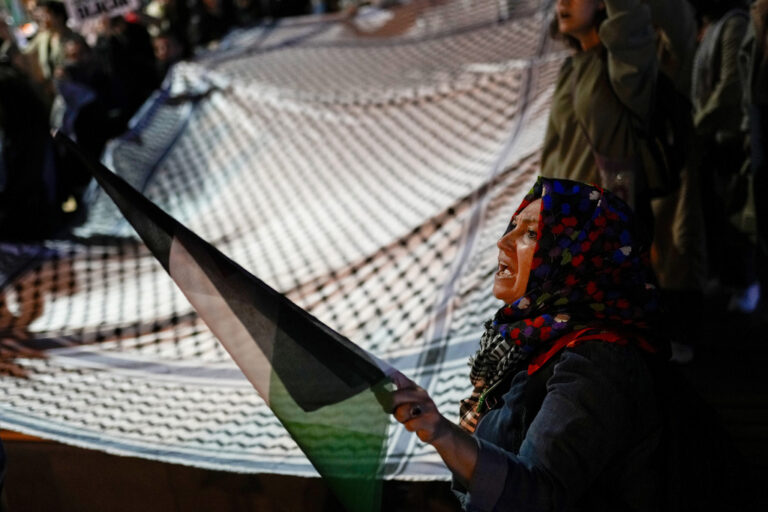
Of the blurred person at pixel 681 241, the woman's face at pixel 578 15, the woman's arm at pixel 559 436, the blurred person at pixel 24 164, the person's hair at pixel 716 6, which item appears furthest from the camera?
the blurred person at pixel 24 164

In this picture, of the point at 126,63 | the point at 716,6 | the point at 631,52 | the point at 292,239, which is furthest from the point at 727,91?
the point at 126,63

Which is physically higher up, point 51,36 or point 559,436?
point 559,436

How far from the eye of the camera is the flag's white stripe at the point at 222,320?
1486 millimetres

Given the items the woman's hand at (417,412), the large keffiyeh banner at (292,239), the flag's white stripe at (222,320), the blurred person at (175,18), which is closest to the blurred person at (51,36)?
the large keffiyeh banner at (292,239)

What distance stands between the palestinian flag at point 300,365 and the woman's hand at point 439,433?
0.05m

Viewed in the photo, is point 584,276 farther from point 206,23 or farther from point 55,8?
point 206,23

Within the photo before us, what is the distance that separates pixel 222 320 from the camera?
4.94 feet

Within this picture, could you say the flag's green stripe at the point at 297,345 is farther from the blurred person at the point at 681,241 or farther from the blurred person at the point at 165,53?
the blurred person at the point at 165,53

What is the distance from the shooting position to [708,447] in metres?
1.44

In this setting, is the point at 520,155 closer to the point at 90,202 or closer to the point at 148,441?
the point at 148,441

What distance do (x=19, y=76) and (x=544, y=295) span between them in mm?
4627

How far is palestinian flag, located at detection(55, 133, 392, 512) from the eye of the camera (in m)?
→ 1.41

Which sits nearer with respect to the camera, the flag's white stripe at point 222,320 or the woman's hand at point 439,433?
the woman's hand at point 439,433

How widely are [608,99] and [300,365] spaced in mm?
1539
